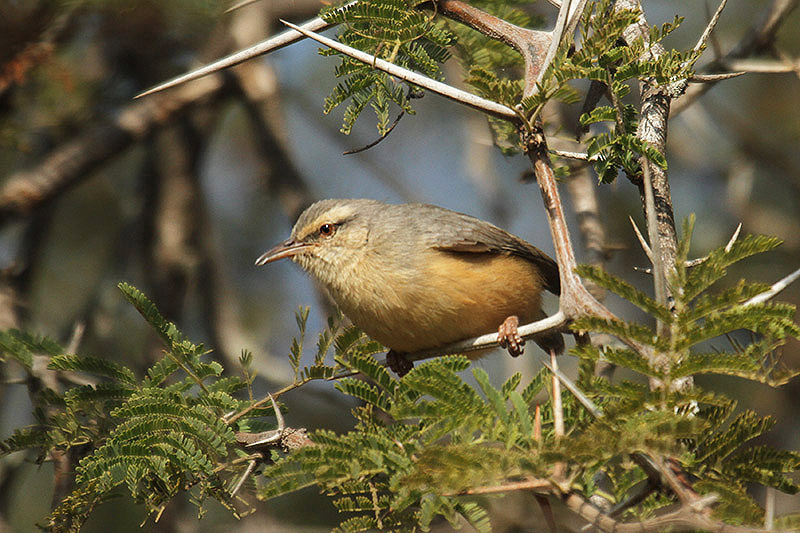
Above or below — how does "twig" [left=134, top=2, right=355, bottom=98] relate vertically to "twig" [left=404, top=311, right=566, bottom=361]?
above

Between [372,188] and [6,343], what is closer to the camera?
[6,343]

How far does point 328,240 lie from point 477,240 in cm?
104

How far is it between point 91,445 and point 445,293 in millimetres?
2134

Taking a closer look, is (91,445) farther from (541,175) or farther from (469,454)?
(541,175)

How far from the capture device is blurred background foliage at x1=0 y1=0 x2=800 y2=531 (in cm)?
616

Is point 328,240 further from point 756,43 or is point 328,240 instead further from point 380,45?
point 756,43

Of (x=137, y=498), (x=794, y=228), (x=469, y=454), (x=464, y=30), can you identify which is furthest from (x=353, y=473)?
(x=794, y=228)

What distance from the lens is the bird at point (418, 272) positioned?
15.4 ft

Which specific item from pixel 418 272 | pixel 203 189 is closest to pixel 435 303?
pixel 418 272

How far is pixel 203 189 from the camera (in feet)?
25.8

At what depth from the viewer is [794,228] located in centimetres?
791

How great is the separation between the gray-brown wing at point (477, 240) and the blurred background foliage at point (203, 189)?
1.99 feet

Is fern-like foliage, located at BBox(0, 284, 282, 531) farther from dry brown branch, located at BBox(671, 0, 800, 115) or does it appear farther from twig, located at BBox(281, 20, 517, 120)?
dry brown branch, located at BBox(671, 0, 800, 115)

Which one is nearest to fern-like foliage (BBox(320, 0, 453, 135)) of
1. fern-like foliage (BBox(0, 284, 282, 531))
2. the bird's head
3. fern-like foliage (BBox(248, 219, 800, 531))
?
fern-like foliage (BBox(0, 284, 282, 531))
